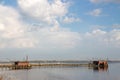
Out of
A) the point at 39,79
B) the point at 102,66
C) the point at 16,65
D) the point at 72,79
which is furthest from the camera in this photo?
the point at 102,66

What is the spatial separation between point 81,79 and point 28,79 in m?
13.4

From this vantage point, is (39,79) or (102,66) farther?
(102,66)

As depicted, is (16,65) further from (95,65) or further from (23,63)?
(95,65)

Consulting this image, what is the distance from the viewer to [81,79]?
226ft

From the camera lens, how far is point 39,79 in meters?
64.1

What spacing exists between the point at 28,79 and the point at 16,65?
52.7 meters

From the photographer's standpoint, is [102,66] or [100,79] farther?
[102,66]

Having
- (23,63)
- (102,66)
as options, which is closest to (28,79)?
(23,63)

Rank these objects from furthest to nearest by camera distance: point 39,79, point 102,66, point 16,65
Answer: point 102,66 → point 16,65 → point 39,79

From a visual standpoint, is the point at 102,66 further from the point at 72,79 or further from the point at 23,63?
the point at 72,79

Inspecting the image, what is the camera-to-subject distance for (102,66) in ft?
416

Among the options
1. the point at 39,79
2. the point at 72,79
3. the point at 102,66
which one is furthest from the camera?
the point at 102,66

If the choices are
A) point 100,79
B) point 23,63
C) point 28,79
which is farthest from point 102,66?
point 28,79

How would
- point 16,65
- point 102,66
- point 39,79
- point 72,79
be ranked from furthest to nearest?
point 102,66 < point 16,65 < point 72,79 < point 39,79
